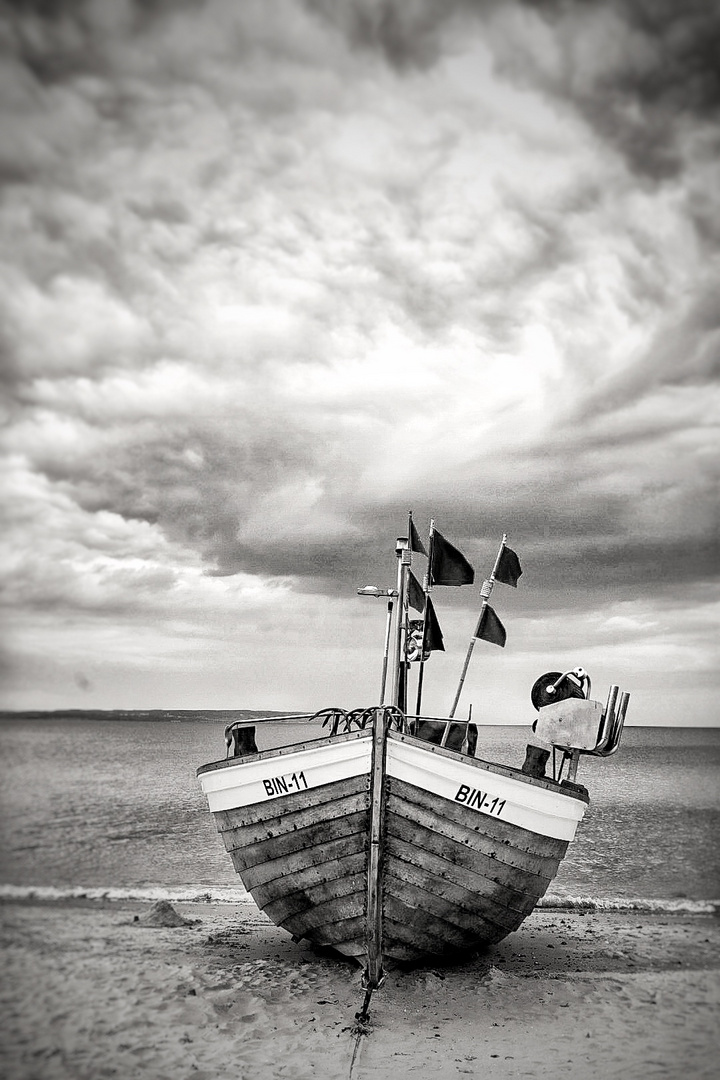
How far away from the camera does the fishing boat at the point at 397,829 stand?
471 cm

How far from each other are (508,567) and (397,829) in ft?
6.77

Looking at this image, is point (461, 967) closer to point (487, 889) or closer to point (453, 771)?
point (487, 889)

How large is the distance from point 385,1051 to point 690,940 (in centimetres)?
434

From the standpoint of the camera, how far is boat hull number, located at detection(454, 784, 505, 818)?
15.5 feet

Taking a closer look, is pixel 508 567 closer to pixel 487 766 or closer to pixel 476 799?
pixel 487 766

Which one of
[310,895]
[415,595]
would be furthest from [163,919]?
[415,595]

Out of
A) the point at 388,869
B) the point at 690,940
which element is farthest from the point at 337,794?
the point at 690,940

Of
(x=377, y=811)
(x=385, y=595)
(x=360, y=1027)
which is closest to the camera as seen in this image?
(x=360, y=1027)

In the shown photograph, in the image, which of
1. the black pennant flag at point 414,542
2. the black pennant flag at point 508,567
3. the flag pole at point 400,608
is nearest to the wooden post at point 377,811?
the flag pole at point 400,608

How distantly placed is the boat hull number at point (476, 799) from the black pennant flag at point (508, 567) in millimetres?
1590

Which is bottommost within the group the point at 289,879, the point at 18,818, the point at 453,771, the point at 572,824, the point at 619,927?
the point at 18,818

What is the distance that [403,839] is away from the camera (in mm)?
4719

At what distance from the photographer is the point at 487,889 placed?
192 inches

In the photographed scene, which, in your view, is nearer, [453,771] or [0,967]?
[453,771]
